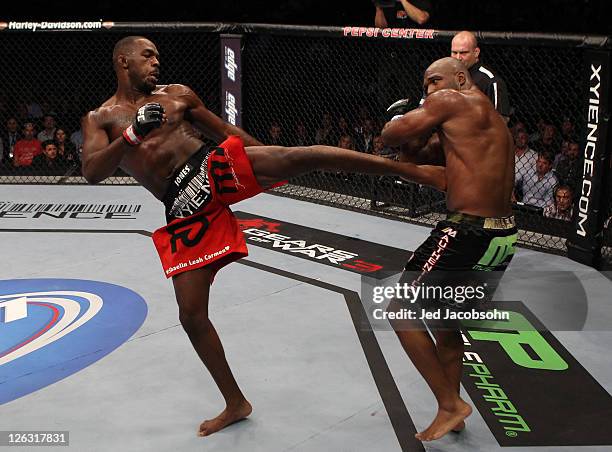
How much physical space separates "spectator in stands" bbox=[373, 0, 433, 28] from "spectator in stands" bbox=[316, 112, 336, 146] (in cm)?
117

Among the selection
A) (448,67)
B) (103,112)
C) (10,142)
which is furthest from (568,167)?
(10,142)

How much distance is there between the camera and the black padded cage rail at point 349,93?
4.98 m

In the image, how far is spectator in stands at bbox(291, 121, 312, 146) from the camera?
282 inches

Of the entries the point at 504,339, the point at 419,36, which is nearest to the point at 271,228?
the point at 419,36

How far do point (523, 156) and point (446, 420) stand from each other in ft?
11.3

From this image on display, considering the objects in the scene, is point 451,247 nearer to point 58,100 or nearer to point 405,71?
point 405,71

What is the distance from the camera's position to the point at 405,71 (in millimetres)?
6684

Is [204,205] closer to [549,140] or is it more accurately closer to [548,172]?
[548,172]

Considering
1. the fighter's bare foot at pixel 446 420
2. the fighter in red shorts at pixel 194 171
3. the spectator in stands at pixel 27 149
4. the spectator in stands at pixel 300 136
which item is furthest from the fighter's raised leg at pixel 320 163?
the spectator in stands at pixel 27 149

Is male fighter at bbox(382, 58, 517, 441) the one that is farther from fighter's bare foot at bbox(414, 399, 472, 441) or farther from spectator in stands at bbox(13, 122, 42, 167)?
spectator in stands at bbox(13, 122, 42, 167)

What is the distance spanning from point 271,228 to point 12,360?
251 centimetres

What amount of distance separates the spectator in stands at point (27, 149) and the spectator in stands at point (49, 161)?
0.05m

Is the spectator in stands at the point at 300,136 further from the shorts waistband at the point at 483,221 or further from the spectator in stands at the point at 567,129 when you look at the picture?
the shorts waistband at the point at 483,221

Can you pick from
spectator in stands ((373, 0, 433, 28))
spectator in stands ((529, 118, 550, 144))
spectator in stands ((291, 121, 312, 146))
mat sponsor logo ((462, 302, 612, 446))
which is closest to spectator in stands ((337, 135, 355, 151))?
spectator in stands ((291, 121, 312, 146))
